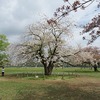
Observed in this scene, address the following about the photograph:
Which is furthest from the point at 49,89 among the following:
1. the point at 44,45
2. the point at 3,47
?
the point at 3,47

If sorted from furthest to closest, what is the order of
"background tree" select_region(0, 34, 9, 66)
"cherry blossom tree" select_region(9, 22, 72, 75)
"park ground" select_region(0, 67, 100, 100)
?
"background tree" select_region(0, 34, 9, 66)
"cherry blossom tree" select_region(9, 22, 72, 75)
"park ground" select_region(0, 67, 100, 100)

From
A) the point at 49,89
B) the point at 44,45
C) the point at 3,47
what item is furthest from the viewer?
the point at 3,47

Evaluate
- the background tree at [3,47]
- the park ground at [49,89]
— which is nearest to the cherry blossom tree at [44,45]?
the park ground at [49,89]

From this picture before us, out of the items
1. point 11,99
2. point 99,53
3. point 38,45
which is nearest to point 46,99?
point 11,99

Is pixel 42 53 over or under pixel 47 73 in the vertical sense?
over

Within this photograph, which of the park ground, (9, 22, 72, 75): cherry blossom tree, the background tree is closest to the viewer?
the park ground

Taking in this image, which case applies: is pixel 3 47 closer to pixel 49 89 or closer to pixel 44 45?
pixel 44 45

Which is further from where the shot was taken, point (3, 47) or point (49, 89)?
point (3, 47)

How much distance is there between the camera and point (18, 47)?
3869 centimetres

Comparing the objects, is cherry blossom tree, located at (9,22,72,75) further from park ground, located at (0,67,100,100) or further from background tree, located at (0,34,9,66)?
background tree, located at (0,34,9,66)

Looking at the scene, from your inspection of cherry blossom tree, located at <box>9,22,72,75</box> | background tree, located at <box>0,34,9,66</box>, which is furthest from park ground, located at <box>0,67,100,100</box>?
background tree, located at <box>0,34,9,66</box>

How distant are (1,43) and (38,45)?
122 ft

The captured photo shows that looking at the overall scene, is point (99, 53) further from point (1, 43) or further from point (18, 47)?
point (18, 47)

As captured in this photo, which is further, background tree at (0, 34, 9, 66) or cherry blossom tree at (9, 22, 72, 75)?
background tree at (0, 34, 9, 66)
